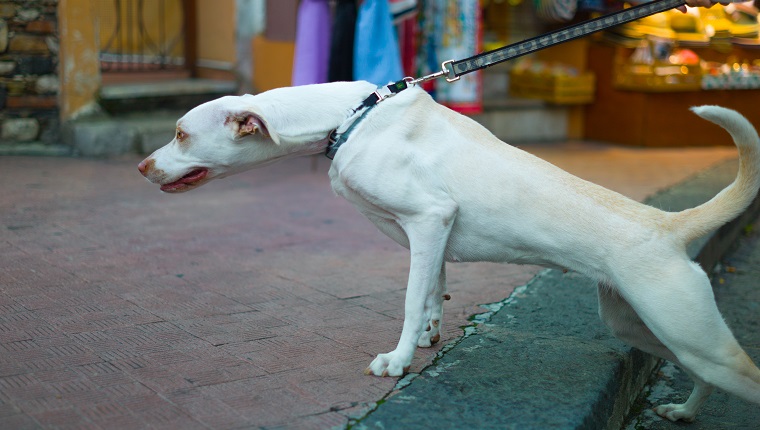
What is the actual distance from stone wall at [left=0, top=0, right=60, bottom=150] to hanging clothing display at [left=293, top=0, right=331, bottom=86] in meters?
1.90

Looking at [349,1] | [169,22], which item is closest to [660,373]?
[349,1]

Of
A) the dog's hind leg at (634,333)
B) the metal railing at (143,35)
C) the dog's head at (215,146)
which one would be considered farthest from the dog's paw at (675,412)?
the metal railing at (143,35)

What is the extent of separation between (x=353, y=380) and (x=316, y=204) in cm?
309

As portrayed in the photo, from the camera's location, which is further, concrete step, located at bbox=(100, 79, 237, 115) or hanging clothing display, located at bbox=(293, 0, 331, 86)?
concrete step, located at bbox=(100, 79, 237, 115)

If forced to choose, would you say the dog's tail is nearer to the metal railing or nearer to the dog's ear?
the dog's ear

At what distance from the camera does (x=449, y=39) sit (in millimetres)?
7184

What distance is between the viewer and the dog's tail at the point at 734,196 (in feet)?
8.73

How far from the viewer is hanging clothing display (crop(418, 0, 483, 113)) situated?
7176mm

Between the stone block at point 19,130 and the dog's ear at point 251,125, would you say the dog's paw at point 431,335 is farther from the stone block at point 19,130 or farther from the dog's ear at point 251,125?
the stone block at point 19,130

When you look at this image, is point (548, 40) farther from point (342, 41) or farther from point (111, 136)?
point (111, 136)

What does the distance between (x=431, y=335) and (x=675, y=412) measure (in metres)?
0.90

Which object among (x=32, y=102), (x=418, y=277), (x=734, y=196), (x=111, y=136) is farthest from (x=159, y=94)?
(x=734, y=196)

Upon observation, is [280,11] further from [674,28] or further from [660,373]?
[660,373]

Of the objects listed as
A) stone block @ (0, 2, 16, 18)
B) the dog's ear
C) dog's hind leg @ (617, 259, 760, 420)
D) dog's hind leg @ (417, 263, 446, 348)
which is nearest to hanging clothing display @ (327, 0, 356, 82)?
stone block @ (0, 2, 16, 18)
